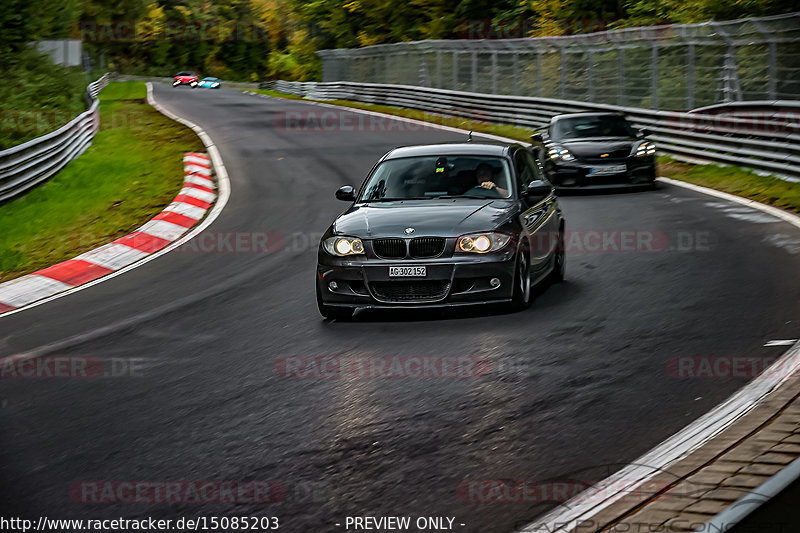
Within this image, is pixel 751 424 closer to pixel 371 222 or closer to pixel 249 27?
pixel 371 222

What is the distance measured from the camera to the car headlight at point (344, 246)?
9.70 m

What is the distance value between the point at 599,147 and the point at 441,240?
34.6 ft

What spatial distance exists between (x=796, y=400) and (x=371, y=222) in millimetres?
4556

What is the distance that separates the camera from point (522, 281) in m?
Result: 9.81

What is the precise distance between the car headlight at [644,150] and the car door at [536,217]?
26.8 ft

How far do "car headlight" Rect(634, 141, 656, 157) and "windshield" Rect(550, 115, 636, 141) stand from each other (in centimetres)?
60

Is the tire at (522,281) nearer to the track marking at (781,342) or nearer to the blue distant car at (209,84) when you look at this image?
the track marking at (781,342)

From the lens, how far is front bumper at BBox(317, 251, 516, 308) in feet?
31.0

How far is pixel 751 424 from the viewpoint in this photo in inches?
238

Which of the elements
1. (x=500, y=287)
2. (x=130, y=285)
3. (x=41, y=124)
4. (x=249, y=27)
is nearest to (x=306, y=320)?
(x=500, y=287)
